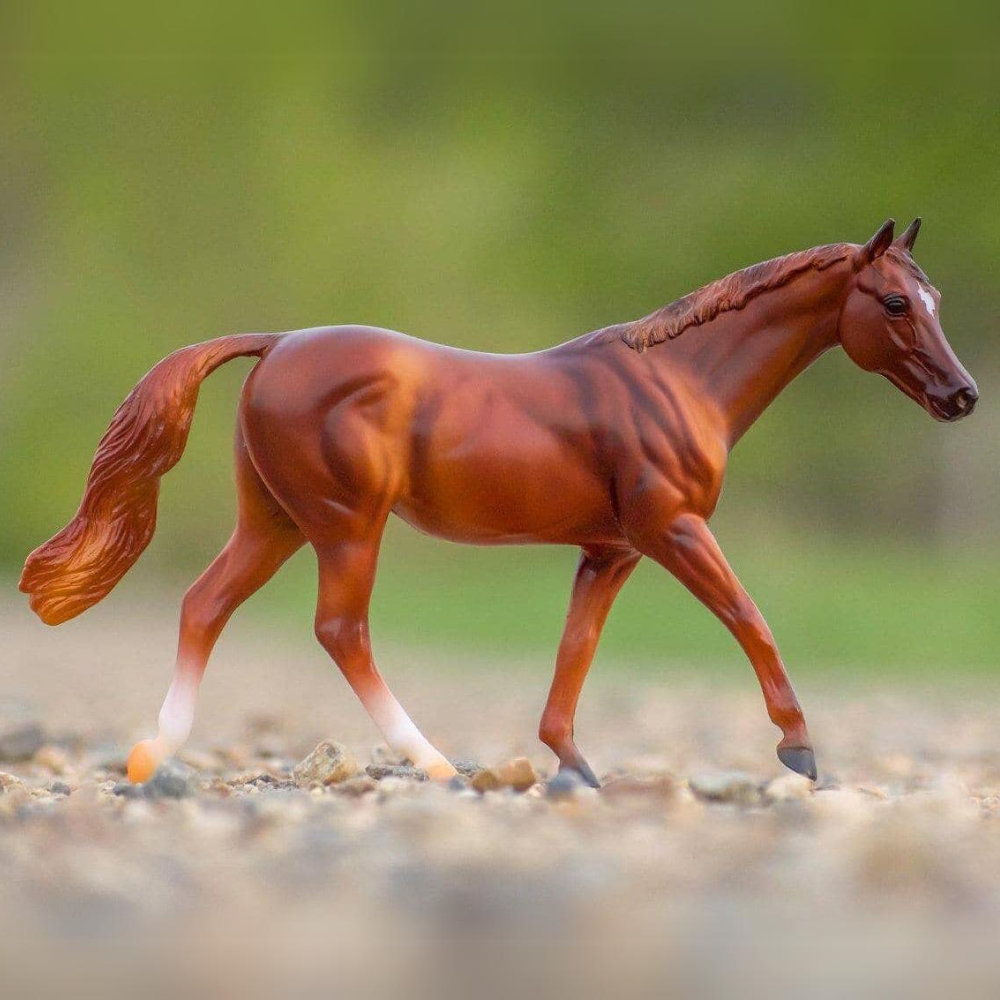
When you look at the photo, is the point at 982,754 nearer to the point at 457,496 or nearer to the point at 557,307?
the point at 457,496

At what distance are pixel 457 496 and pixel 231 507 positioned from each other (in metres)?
13.0

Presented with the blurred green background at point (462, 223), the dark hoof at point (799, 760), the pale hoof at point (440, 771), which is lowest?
the pale hoof at point (440, 771)

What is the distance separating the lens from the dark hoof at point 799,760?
3191 millimetres

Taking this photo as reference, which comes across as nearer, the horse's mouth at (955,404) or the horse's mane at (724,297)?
the horse's mouth at (955,404)

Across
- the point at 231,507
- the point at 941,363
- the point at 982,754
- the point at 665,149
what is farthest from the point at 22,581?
the point at 665,149

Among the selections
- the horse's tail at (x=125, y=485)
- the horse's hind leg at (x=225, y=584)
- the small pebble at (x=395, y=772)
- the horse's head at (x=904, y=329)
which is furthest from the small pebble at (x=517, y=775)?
the horse's head at (x=904, y=329)

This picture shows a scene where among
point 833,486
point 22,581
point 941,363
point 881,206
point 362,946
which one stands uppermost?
point 881,206

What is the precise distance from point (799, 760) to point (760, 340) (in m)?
1.05

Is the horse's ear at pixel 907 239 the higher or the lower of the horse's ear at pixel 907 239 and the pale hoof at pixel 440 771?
the higher

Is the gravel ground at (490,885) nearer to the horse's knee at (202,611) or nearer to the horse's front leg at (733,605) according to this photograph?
the horse's front leg at (733,605)

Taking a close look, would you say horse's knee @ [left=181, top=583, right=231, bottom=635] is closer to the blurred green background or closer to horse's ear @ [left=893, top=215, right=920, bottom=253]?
horse's ear @ [left=893, top=215, right=920, bottom=253]

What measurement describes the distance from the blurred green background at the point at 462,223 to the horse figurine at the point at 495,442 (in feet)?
37.1

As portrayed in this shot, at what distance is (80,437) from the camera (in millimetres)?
17062

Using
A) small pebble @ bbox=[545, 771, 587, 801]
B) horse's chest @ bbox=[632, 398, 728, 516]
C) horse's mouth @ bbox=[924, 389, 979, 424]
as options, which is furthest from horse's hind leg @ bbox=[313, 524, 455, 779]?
horse's mouth @ bbox=[924, 389, 979, 424]
